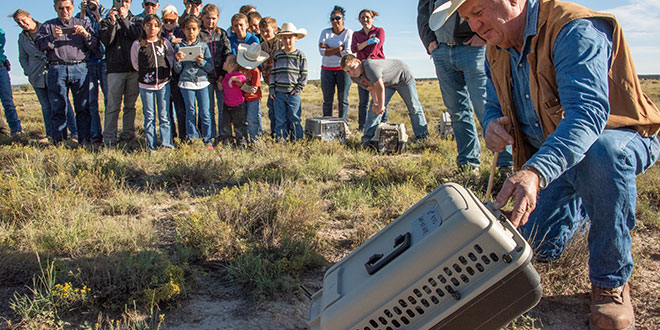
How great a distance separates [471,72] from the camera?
460cm

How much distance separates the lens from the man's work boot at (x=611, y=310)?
244 centimetres

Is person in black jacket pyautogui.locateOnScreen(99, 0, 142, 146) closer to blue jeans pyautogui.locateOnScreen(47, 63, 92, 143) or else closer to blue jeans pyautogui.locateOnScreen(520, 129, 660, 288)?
blue jeans pyautogui.locateOnScreen(47, 63, 92, 143)

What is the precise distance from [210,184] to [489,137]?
121 inches

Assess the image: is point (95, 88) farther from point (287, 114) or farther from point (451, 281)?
point (451, 281)

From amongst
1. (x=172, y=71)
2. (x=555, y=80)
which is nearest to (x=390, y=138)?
(x=172, y=71)

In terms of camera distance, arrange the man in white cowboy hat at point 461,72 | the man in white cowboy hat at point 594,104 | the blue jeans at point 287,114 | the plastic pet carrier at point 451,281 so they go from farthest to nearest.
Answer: the blue jeans at point 287,114 → the man in white cowboy hat at point 461,72 → the man in white cowboy hat at point 594,104 → the plastic pet carrier at point 451,281

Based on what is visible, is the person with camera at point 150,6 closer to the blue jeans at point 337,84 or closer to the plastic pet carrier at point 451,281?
the blue jeans at point 337,84

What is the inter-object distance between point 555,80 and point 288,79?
5.14 metres

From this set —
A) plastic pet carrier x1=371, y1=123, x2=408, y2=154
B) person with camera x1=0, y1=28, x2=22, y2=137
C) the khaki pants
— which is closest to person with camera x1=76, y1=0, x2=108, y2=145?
the khaki pants

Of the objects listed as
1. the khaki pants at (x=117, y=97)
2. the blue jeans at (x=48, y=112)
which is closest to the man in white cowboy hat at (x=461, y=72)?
the khaki pants at (x=117, y=97)

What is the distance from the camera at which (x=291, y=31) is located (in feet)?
23.6

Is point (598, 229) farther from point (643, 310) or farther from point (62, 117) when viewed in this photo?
point (62, 117)

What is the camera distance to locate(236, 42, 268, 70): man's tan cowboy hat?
713 cm

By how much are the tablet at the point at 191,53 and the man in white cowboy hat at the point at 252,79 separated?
61 centimetres
